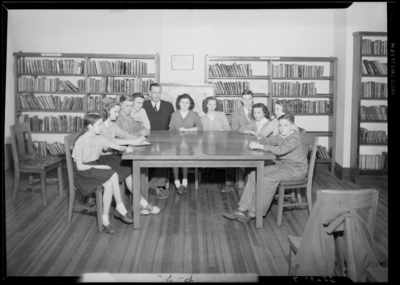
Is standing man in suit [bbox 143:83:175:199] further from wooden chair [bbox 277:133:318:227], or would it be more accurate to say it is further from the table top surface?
wooden chair [bbox 277:133:318:227]

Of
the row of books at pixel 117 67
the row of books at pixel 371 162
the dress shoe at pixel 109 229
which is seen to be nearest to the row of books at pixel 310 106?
the row of books at pixel 371 162

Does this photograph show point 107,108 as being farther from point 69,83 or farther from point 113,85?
point 69,83

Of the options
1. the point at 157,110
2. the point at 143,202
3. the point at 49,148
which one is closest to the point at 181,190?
the point at 143,202

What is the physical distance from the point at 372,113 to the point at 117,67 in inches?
161

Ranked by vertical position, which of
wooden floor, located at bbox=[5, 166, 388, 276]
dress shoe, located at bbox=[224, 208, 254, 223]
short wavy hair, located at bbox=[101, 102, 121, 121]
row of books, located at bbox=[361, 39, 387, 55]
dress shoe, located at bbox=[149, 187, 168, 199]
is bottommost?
wooden floor, located at bbox=[5, 166, 388, 276]

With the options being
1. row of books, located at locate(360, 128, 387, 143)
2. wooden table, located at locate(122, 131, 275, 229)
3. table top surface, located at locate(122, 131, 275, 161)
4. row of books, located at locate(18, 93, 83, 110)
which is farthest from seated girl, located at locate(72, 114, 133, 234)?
row of books, located at locate(360, 128, 387, 143)

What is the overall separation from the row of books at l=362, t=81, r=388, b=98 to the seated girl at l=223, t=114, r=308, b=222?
2.47 meters

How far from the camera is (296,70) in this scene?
301 inches

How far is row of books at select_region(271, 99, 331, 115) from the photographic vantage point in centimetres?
771

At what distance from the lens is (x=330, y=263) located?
2744 mm

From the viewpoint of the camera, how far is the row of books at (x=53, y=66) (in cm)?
749

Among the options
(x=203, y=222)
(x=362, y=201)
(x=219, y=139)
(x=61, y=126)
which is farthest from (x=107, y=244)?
(x=61, y=126)

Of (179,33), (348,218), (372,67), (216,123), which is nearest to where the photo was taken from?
(348,218)

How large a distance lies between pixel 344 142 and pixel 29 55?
519cm
